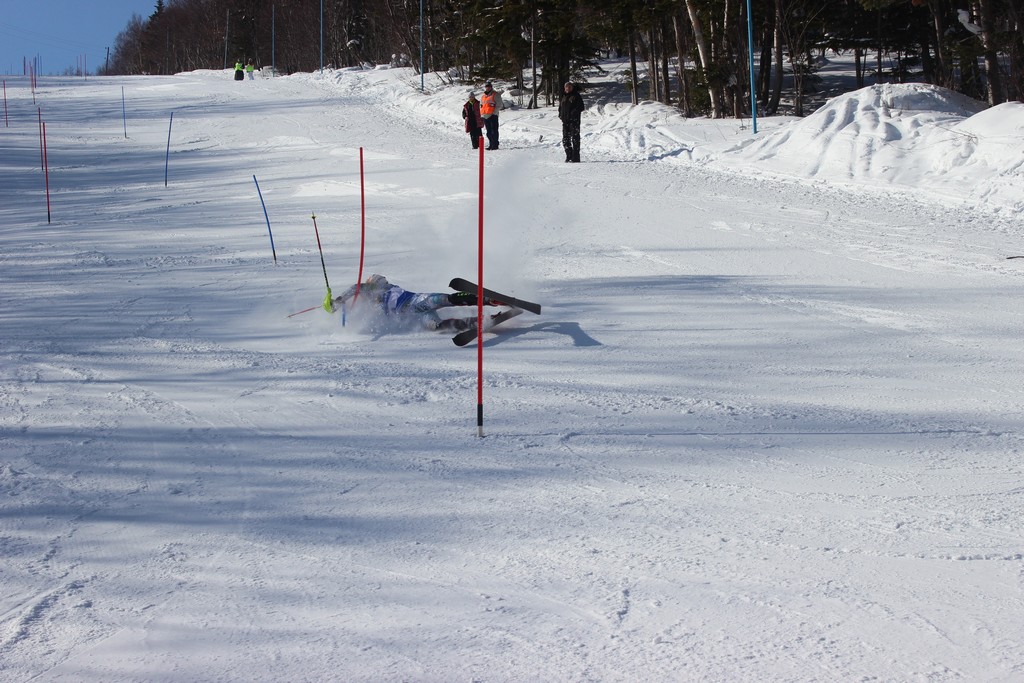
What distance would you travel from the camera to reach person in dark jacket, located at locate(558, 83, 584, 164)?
18.4 metres

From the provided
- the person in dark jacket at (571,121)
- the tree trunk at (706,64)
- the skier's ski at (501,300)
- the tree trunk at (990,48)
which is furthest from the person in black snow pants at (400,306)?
the tree trunk at (706,64)

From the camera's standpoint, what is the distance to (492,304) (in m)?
8.15

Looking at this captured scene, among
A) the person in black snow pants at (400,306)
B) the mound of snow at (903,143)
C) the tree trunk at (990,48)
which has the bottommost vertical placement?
the person in black snow pants at (400,306)

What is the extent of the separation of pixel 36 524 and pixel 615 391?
368 centimetres

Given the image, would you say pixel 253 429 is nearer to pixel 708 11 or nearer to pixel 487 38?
pixel 708 11

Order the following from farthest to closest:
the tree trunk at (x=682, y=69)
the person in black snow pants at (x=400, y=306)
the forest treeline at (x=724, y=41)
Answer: the tree trunk at (x=682, y=69), the forest treeline at (x=724, y=41), the person in black snow pants at (x=400, y=306)

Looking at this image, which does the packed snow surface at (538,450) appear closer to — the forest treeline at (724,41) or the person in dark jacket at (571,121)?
the person in dark jacket at (571,121)

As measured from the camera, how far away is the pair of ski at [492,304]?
763 centimetres

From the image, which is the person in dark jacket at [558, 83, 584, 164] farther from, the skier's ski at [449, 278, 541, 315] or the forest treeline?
the skier's ski at [449, 278, 541, 315]

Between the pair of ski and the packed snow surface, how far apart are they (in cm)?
13

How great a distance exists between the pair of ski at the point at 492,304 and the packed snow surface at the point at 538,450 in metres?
0.13

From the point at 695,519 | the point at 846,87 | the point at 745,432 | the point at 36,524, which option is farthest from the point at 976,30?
the point at 36,524

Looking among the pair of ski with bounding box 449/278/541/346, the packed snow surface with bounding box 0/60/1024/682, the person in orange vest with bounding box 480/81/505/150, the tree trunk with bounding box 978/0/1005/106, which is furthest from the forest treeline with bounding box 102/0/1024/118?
the pair of ski with bounding box 449/278/541/346

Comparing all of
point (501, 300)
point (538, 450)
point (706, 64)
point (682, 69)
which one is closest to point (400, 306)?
point (501, 300)
